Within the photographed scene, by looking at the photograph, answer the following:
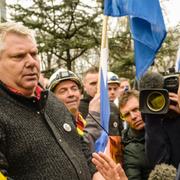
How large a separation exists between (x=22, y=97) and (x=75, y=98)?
134 centimetres

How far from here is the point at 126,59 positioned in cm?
1466

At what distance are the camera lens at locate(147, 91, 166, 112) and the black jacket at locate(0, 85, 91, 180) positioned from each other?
22.3 inches

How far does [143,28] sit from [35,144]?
1.88 m

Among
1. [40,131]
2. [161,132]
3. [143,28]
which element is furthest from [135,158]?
[40,131]

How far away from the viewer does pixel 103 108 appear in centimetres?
354

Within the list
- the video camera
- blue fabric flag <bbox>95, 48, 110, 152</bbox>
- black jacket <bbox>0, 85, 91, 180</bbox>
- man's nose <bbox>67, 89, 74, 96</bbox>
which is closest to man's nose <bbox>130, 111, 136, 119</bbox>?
blue fabric flag <bbox>95, 48, 110, 152</bbox>

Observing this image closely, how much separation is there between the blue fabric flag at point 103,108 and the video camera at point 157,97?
0.68 m

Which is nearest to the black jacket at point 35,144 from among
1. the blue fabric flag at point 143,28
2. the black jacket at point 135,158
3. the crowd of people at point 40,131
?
the crowd of people at point 40,131

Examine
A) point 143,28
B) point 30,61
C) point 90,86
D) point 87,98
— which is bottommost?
point 87,98

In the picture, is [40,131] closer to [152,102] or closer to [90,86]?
[152,102]

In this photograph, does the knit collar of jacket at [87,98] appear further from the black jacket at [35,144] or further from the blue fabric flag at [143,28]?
the black jacket at [35,144]

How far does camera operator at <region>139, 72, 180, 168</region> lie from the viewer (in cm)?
291

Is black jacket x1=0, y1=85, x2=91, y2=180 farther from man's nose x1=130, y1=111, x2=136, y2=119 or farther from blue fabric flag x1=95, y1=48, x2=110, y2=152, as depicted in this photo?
man's nose x1=130, y1=111, x2=136, y2=119

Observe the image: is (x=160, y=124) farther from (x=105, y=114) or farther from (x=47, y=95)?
(x=47, y=95)
